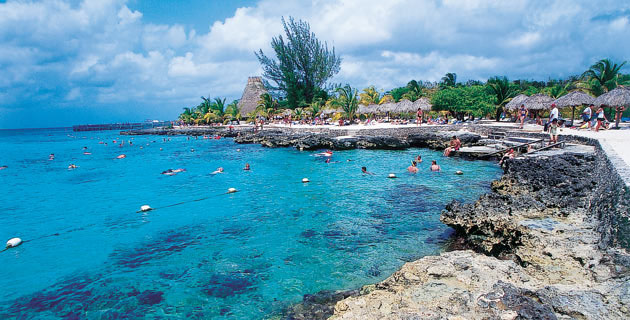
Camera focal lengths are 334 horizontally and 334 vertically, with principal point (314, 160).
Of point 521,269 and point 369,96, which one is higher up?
point 369,96

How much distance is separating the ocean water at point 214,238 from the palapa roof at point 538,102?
35.2 ft

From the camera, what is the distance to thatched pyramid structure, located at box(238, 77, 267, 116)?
5666 centimetres

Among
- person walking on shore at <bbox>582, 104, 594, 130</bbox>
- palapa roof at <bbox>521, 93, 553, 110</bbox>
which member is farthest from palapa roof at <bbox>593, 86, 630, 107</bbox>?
palapa roof at <bbox>521, 93, 553, 110</bbox>

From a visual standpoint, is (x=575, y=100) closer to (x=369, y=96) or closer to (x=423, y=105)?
(x=423, y=105)

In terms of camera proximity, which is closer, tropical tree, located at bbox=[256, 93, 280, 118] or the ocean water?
the ocean water

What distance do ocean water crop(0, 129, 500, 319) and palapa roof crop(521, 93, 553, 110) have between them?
10732 mm

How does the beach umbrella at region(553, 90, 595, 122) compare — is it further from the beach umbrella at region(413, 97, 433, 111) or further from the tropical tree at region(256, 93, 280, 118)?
the tropical tree at region(256, 93, 280, 118)

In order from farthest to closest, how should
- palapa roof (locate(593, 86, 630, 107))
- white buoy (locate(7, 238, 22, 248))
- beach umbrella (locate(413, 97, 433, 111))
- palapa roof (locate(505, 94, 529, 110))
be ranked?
beach umbrella (locate(413, 97, 433, 111))
palapa roof (locate(505, 94, 529, 110))
palapa roof (locate(593, 86, 630, 107))
white buoy (locate(7, 238, 22, 248))

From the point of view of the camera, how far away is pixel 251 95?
189 ft

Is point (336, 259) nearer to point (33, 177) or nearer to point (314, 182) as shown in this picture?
point (314, 182)

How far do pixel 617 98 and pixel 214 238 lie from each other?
65.5 feet

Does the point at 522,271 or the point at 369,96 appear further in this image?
the point at 369,96

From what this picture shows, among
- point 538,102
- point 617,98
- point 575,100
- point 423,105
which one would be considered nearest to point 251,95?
point 423,105

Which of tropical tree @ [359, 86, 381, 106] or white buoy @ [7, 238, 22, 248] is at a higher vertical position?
tropical tree @ [359, 86, 381, 106]
